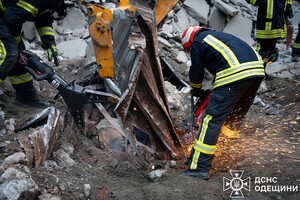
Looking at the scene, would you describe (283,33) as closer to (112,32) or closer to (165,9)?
(165,9)

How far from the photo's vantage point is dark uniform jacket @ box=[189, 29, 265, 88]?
11.6 ft

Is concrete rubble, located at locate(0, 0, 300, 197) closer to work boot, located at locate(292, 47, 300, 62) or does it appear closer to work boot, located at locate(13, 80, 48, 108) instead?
work boot, located at locate(292, 47, 300, 62)

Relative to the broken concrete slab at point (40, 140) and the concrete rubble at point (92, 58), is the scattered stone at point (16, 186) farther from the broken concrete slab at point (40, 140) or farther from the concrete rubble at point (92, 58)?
the broken concrete slab at point (40, 140)

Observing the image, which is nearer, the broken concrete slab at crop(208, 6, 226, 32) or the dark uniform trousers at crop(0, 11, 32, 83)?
the dark uniform trousers at crop(0, 11, 32, 83)

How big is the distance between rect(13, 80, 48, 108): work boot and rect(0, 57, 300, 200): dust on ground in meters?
0.13

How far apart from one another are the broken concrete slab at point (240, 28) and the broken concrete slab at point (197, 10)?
68cm

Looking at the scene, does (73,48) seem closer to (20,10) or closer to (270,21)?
(20,10)

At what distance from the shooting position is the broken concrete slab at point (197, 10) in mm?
8109

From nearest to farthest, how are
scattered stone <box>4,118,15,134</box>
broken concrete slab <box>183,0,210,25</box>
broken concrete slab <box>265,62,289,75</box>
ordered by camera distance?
1. scattered stone <box>4,118,15,134</box>
2. broken concrete slab <box>265,62,289,75</box>
3. broken concrete slab <box>183,0,210,25</box>

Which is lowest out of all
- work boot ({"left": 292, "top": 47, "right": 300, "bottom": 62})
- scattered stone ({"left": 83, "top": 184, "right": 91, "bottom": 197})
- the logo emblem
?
scattered stone ({"left": 83, "top": 184, "right": 91, "bottom": 197})

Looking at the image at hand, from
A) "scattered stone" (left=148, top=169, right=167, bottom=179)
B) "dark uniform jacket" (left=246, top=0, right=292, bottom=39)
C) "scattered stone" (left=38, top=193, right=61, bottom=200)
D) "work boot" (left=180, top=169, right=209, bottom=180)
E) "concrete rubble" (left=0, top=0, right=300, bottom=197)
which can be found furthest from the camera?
"dark uniform jacket" (left=246, top=0, right=292, bottom=39)

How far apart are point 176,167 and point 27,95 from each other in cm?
224

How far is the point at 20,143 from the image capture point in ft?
11.2

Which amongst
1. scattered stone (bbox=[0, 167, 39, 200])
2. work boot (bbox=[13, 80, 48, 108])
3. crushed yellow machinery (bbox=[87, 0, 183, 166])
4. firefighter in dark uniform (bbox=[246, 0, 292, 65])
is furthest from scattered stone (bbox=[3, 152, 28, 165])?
firefighter in dark uniform (bbox=[246, 0, 292, 65])
